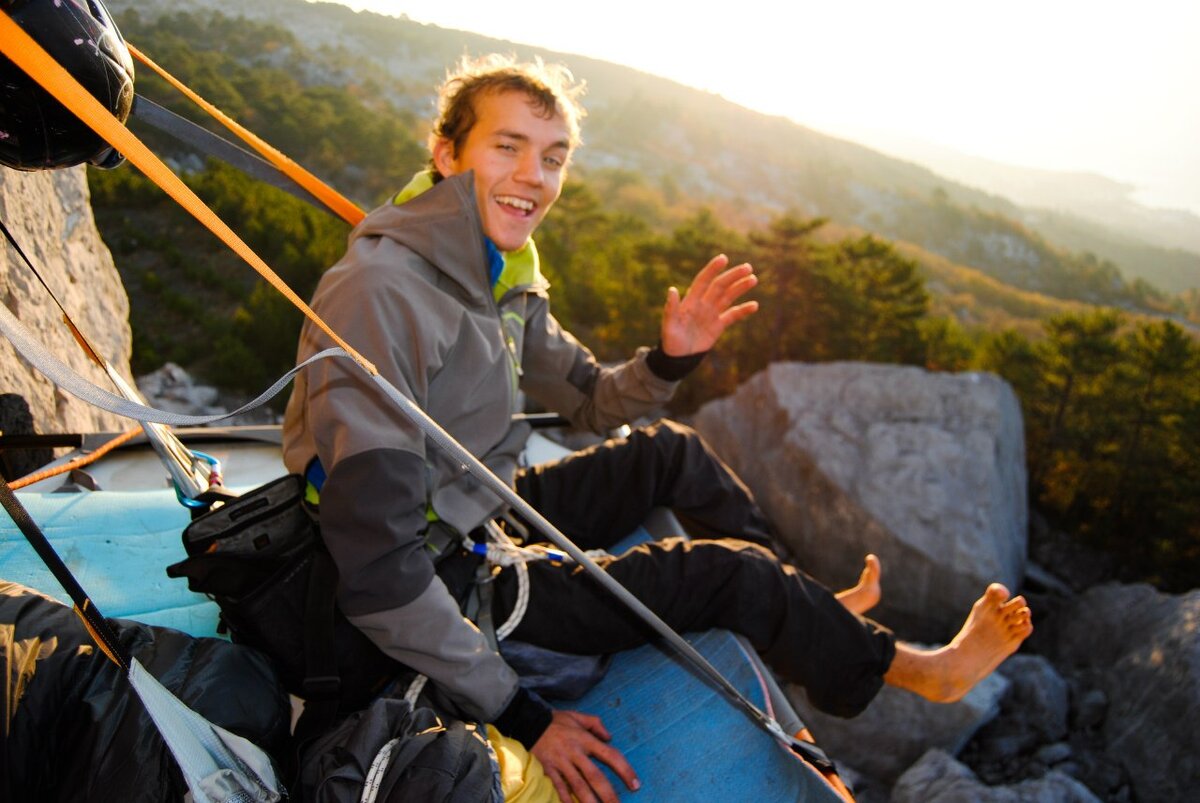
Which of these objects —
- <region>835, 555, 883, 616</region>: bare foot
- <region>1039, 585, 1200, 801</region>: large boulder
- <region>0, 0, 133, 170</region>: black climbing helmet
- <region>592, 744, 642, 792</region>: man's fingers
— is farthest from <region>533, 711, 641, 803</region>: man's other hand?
<region>1039, 585, 1200, 801</region>: large boulder

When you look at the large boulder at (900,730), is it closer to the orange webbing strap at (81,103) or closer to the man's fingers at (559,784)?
the man's fingers at (559,784)

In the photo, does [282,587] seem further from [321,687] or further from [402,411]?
[402,411]

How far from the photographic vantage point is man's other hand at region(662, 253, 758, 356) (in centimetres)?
237

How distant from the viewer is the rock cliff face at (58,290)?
243 cm

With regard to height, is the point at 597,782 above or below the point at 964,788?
above

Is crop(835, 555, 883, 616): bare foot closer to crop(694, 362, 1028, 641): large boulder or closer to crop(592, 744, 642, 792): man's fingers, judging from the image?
crop(592, 744, 642, 792): man's fingers

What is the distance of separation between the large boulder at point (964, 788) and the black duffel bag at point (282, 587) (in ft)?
7.78

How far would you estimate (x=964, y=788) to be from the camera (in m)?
2.78

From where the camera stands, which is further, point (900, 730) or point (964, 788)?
point (900, 730)

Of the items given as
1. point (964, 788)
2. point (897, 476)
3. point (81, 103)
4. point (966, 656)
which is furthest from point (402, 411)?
point (897, 476)

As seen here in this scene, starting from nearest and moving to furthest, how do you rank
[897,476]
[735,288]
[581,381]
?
[735,288] → [581,381] → [897,476]

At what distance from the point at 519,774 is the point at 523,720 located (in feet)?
0.46

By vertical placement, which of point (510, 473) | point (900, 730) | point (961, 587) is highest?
point (510, 473)

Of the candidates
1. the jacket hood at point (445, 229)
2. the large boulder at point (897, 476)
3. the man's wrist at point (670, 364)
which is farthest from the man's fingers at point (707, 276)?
the large boulder at point (897, 476)
